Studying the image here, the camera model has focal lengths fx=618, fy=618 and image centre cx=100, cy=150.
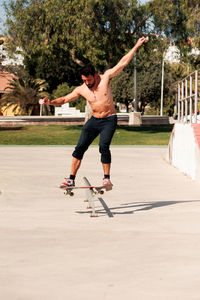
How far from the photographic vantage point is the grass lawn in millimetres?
32531

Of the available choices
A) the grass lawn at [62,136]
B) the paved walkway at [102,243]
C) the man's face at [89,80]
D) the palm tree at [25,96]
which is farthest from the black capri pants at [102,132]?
the palm tree at [25,96]

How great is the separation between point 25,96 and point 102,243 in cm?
6178

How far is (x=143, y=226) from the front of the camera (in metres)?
7.97

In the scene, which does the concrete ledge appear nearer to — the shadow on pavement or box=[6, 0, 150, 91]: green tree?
the shadow on pavement

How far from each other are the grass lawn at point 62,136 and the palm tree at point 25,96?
2748 centimetres

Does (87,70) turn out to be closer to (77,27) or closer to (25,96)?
(77,27)

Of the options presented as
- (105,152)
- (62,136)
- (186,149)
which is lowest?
(62,136)

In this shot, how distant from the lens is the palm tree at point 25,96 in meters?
67.8

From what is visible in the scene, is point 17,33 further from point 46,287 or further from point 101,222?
point 46,287

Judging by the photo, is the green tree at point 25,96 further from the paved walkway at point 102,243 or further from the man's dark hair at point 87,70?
the man's dark hair at point 87,70

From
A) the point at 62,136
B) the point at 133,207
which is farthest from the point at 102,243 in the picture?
the point at 62,136

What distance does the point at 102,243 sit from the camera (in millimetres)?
6773

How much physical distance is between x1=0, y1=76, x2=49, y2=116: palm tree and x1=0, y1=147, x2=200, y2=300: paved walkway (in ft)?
181

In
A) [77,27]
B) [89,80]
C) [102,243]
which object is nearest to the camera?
[102,243]
